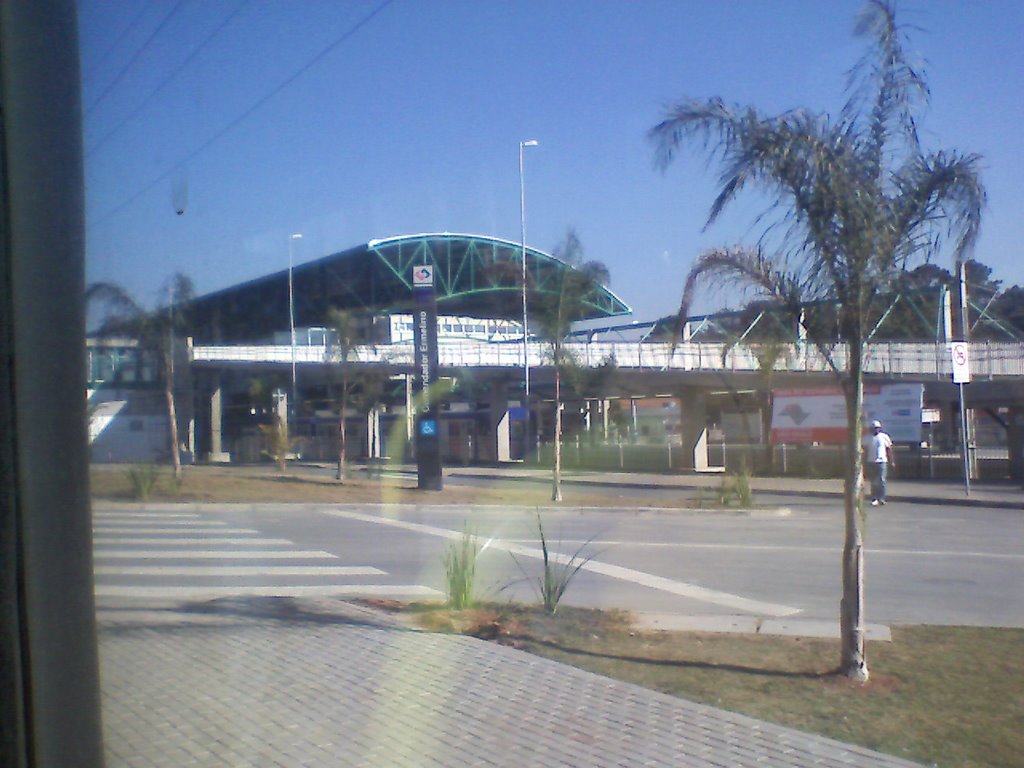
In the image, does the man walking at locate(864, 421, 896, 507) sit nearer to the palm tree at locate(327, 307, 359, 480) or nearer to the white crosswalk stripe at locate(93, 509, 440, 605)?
the white crosswalk stripe at locate(93, 509, 440, 605)

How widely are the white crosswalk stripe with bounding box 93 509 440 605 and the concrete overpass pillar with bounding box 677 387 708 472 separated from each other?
25807 mm

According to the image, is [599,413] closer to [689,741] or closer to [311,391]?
[311,391]

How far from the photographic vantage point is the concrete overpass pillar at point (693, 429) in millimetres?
39969

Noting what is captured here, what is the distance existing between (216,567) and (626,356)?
15323 millimetres

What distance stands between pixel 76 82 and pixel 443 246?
65.6ft

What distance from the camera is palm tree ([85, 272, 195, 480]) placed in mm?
6354

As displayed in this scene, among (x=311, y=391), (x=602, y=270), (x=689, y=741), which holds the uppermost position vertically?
(x=602, y=270)

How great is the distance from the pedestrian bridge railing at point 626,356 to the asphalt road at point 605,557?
11.3 ft

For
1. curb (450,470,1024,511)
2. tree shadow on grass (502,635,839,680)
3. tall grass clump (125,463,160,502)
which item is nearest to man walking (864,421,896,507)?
curb (450,470,1024,511)

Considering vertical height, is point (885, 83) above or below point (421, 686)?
above

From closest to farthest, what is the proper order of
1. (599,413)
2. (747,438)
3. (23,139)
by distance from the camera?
(23,139)
(747,438)
(599,413)

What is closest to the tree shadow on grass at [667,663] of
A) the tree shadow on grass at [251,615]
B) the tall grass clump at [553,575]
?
the tall grass clump at [553,575]

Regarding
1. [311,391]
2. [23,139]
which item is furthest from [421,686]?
[311,391]

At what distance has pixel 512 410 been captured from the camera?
47.3 meters
